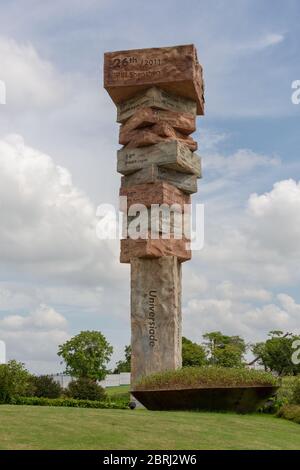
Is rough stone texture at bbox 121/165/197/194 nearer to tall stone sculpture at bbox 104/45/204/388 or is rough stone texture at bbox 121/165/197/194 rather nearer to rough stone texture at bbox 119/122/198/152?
tall stone sculpture at bbox 104/45/204/388

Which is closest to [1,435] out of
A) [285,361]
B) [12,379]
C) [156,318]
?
[156,318]

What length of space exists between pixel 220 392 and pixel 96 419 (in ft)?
16.3

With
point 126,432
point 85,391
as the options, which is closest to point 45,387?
point 85,391

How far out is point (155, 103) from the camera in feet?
70.9

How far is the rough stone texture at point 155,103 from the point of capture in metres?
21.7

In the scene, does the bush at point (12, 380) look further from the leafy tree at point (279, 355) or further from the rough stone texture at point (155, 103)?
the leafy tree at point (279, 355)

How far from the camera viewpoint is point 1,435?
924 centimetres

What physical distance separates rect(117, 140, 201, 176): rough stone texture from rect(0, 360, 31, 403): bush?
331 inches

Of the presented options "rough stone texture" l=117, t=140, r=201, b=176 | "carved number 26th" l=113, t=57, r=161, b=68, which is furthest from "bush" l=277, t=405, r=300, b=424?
"carved number 26th" l=113, t=57, r=161, b=68

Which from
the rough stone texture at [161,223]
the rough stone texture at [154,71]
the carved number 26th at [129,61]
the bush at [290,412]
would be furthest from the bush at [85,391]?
the carved number 26th at [129,61]

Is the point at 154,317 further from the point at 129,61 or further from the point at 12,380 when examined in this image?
the point at 129,61

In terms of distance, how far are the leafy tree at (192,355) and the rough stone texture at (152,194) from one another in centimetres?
1924
